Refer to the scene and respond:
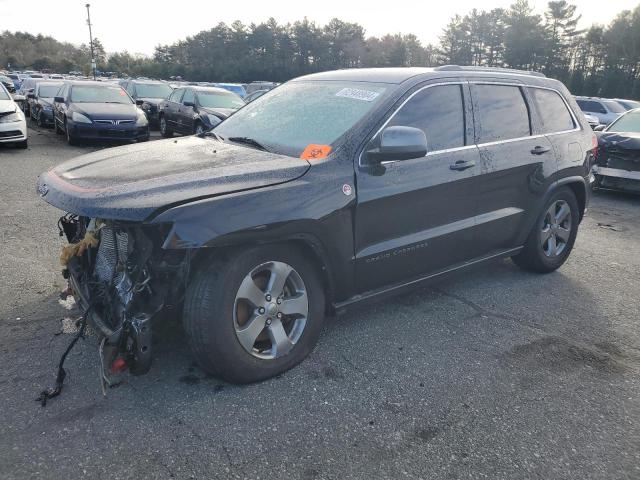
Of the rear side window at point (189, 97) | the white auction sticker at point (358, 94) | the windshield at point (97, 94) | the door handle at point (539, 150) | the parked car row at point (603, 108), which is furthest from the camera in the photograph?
the parked car row at point (603, 108)

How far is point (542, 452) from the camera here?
2.58 metres

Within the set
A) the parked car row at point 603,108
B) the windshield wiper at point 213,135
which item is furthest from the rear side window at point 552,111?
the parked car row at point 603,108

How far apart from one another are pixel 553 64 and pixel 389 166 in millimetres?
59109

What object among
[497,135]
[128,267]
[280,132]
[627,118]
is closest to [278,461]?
[128,267]

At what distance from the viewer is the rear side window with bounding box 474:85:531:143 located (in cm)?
414

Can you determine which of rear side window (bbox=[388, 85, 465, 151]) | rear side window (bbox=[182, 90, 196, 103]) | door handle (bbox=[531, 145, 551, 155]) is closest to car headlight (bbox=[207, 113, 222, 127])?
rear side window (bbox=[182, 90, 196, 103])

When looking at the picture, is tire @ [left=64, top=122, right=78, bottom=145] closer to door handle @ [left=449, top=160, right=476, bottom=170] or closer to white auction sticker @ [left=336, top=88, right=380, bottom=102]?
white auction sticker @ [left=336, top=88, right=380, bottom=102]

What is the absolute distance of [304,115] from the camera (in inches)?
149

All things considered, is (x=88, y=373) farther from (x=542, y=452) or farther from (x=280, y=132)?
(x=542, y=452)

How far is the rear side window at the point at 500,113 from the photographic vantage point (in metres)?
4.14

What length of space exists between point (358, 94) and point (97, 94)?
11673 mm

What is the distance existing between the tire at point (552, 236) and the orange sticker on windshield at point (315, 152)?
2389 millimetres

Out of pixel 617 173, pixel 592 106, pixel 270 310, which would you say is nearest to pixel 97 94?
pixel 617 173

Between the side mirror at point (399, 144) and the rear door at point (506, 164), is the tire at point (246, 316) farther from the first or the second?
the rear door at point (506, 164)
